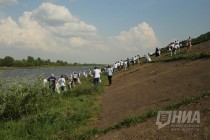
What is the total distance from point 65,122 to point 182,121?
5.76m

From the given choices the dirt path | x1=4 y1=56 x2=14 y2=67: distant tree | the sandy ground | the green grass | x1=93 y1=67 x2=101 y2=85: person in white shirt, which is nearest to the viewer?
the sandy ground

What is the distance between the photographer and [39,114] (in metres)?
15.2

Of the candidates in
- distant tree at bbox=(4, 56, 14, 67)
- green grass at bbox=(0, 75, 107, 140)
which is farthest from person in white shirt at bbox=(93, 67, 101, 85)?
distant tree at bbox=(4, 56, 14, 67)

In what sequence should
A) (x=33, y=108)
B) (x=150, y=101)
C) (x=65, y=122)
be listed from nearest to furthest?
(x=65, y=122) → (x=150, y=101) → (x=33, y=108)

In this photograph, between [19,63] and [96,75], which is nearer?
[96,75]

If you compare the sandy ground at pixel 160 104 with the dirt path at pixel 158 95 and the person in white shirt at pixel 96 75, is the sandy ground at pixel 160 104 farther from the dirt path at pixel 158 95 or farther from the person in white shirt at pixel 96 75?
the person in white shirt at pixel 96 75

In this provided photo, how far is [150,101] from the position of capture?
14.8 m

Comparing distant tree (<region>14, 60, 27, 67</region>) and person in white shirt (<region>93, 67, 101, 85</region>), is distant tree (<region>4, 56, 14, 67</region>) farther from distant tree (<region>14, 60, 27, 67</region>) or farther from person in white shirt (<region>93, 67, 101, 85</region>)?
person in white shirt (<region>93, 67, 101, 85</region>)

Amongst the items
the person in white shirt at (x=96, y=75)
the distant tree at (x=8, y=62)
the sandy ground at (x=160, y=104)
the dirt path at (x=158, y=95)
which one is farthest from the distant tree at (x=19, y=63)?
the dirt path at (x=158, y=95)

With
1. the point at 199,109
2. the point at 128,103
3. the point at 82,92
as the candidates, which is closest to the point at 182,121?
the point at 199,109

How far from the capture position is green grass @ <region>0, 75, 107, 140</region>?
12680 mm

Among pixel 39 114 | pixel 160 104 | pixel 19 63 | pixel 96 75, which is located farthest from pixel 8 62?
pixel 160 104

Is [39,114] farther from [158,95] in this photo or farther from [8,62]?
[8,62]

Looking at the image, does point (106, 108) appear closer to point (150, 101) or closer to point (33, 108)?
point (150, 101)
